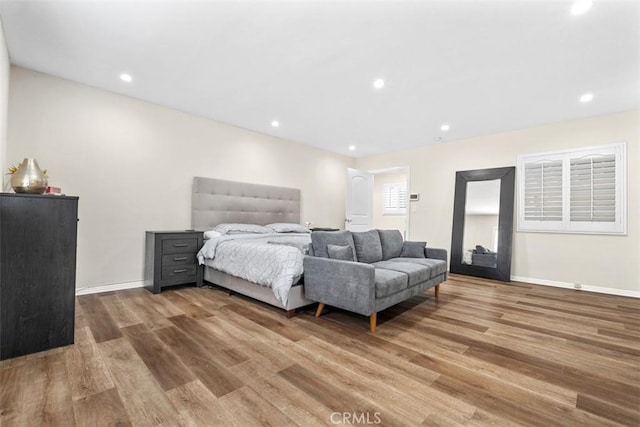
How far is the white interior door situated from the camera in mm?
6207

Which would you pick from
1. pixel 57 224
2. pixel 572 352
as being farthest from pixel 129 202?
pixel 572 352

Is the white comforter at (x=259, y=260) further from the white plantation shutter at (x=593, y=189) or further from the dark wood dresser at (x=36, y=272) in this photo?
the white plantation shutter at (x=593, y=189)

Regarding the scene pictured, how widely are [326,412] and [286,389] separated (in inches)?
11.6

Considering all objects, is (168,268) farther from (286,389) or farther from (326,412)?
(326,412)

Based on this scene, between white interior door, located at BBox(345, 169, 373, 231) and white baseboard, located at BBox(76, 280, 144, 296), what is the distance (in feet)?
13.3


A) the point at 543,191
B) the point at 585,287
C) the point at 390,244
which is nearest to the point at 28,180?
the point at 390,244

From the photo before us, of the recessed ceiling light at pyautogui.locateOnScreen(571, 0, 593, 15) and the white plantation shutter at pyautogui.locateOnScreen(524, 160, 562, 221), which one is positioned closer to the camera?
the recessed ceiling light at pyautogui.locateOnScreen(571, 0, 593, 15)

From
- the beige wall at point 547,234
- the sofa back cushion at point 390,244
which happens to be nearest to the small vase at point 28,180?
the sofa back cushion at point 390,244

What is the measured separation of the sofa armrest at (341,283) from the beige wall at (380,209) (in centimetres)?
570

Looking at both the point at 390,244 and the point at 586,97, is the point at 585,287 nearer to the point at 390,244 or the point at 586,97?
the point at 586,97

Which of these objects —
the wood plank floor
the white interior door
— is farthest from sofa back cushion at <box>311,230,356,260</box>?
the white interior door

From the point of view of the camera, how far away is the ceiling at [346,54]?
2.11m

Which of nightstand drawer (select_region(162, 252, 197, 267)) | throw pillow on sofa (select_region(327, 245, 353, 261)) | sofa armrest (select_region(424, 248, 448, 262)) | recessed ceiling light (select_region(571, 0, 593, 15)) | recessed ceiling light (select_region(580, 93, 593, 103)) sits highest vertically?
recessed ceiling light (select_region(580, 93, 593, 103))

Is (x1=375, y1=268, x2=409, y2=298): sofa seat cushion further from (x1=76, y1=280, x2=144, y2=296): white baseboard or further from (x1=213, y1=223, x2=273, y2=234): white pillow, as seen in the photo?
(x1=76, y1=280, x2=144, y2=296): white baseboard
